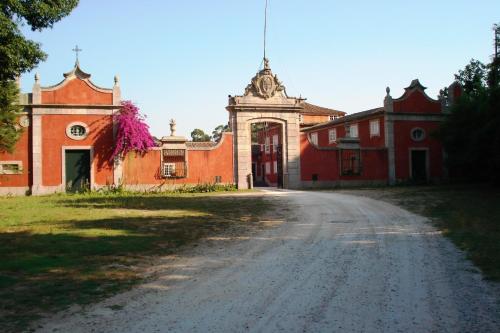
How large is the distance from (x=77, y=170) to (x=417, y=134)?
21.0m

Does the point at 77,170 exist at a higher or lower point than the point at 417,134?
lower

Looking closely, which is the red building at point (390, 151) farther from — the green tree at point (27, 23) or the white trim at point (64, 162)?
the green tree at point (27, 23)

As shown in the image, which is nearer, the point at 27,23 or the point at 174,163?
the point at 27,23

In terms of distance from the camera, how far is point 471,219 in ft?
41.1

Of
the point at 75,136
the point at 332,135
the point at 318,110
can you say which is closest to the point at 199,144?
the point at 75,136

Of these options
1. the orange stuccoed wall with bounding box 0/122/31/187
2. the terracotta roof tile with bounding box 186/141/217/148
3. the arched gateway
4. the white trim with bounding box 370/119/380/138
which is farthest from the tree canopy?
the orange stuccoed wall with bounding box 0/122/31/187

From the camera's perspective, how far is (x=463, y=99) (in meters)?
25.5

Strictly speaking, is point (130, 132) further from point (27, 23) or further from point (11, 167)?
point (27, 23)

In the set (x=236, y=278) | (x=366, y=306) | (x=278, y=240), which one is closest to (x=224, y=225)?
(x=278, y=240)

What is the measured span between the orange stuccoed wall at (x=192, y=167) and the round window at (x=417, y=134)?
480 inches

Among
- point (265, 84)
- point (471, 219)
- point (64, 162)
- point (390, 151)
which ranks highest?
point (265, 84)

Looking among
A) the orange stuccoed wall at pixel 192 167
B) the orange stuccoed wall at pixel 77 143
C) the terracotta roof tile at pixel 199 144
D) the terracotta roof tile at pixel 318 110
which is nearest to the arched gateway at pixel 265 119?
the orange stuccoed wall at pixel 192 167

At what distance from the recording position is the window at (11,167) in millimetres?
23531

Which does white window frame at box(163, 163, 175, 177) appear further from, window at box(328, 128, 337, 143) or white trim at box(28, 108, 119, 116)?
window at box(328, 128, 337, 143)
